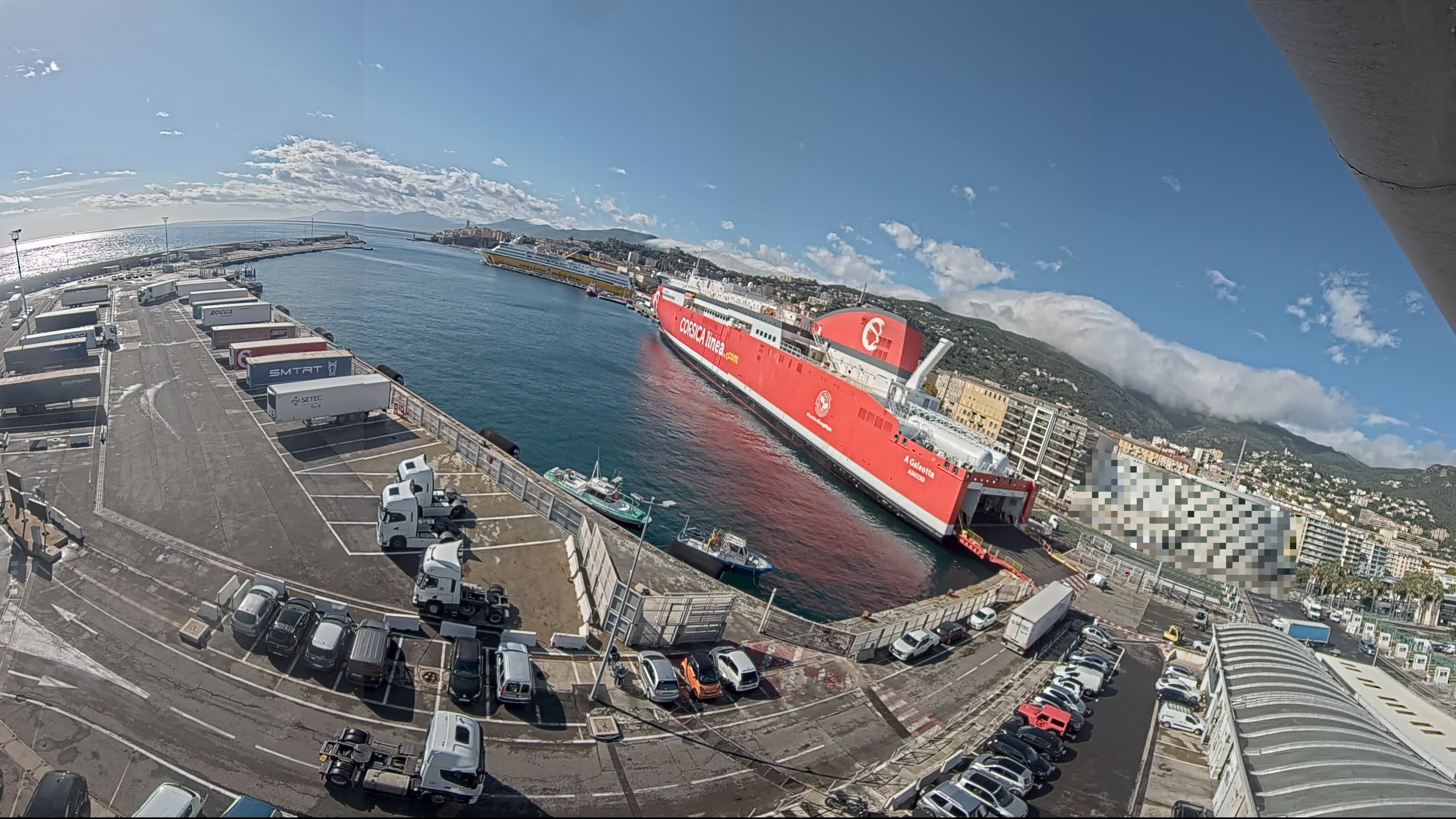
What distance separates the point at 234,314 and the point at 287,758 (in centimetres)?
3567

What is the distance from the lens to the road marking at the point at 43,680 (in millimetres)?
10086

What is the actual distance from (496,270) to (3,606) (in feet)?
415

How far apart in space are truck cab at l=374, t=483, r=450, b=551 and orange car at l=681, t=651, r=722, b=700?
752cm

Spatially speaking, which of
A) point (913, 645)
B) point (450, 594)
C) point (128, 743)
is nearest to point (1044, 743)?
point (913, 645)

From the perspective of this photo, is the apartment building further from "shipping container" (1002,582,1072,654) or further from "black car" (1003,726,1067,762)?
"black car" (1003,726,1067,762)

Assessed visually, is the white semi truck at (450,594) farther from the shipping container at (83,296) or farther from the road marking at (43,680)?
the shipping container at (83,296)

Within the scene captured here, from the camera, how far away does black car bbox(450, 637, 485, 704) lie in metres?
11.0

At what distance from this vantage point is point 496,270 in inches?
5044

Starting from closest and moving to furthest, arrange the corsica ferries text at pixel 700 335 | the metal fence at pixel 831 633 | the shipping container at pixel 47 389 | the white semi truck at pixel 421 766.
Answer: the white semi truck at pixel 421 766 → the metal fence at pixel 831 633 → the shipping container at pixel 47 389 → the corsica ferries text at pixel 700 335

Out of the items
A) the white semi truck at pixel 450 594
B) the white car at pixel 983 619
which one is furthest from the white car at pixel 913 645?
the white semi truck at pixel 450 594

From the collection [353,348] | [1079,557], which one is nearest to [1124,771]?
[1079,557]

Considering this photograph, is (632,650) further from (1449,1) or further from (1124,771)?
(1449,1)

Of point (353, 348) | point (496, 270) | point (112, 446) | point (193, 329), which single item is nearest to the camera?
point (112, 446)

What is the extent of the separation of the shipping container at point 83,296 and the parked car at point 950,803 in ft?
170
